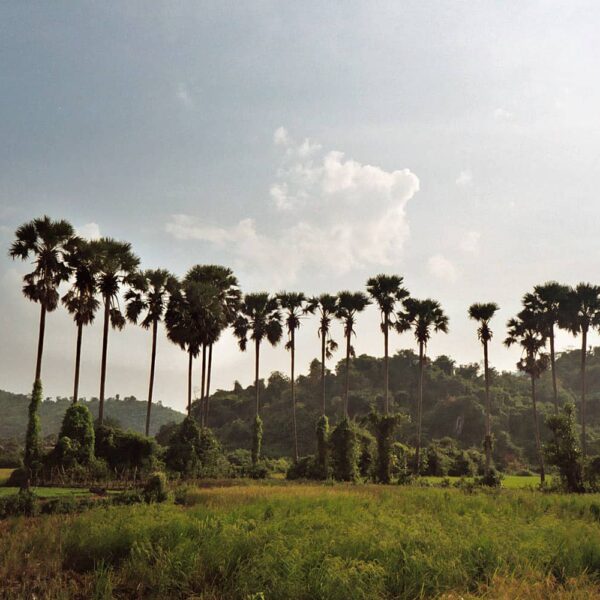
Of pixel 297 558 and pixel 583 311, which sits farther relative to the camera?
pixel 583 311

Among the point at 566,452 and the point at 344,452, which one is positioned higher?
the point at 566,452

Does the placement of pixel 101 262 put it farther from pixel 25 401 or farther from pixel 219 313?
pixel 25 401

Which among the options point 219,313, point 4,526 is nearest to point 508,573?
point 4,526

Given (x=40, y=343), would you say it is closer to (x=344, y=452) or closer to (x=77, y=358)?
(x=77, y=358)

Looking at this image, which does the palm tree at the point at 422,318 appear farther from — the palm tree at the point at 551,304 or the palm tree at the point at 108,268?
the palm tree at the point at 108,268

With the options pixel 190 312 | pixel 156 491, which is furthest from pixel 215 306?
pixel 156 491

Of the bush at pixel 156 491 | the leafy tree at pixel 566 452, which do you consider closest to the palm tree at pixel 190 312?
the bush at pixel 156 491

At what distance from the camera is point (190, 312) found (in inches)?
1860

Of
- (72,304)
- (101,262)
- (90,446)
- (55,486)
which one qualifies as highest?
(101,262)

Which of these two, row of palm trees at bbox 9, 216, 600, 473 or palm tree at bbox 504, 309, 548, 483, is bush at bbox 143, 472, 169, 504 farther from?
palm tree at bbox 504, 309, 548, 483

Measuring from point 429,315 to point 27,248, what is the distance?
34635 mm

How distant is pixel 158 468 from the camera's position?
39.2 meters

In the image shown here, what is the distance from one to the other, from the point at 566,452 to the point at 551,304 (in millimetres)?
19513

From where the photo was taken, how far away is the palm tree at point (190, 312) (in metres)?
46.9
